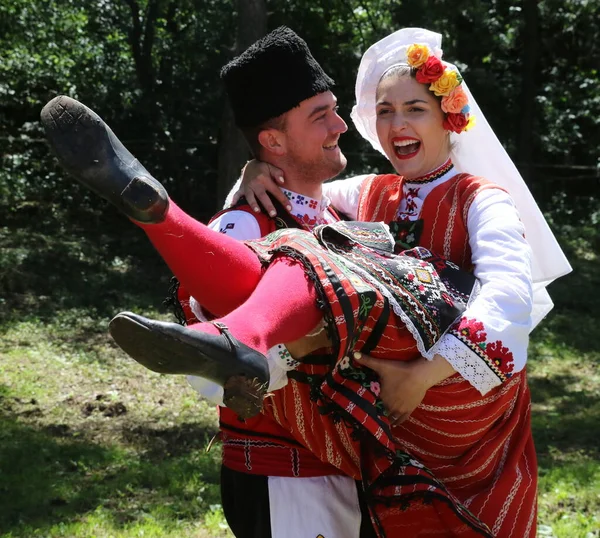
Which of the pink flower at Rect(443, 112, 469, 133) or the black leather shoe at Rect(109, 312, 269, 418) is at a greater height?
the pink flower at Rect(443, 112, 469, 133)

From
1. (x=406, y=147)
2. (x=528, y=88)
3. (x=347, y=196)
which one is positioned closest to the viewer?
(x=406, y=147)

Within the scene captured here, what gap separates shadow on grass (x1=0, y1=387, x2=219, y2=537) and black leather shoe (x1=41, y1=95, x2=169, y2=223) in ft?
10.5

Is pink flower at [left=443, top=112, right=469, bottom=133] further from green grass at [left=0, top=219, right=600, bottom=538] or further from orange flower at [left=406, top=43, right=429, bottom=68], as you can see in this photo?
green grass at [left=0, top=219, right=600, bottom=538]

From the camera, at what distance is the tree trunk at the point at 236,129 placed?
9227 mm

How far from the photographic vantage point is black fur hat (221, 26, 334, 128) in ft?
8.99

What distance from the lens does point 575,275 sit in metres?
10.3

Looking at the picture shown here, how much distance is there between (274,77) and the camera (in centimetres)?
274

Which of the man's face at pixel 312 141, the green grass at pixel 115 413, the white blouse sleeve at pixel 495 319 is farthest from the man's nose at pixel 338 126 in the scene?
the green grass at pixel 115 413

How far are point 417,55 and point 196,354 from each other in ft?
4.52

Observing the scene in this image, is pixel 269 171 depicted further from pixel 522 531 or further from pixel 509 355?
pixel 522 531

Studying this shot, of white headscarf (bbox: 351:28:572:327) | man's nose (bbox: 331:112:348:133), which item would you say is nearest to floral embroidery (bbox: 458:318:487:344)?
white headscarf (bbox: 351:28:572:327)

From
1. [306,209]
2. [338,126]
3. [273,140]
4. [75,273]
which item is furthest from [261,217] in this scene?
[75,273]

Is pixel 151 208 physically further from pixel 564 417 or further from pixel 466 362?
pixel 564 417

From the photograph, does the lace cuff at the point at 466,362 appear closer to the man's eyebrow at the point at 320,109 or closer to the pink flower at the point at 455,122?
the pink flower at the point at 455,122
